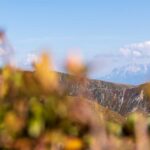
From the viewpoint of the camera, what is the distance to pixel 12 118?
10.8 ft

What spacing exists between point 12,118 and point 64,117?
0.42 metres

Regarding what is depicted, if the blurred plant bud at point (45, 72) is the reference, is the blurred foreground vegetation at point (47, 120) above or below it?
below

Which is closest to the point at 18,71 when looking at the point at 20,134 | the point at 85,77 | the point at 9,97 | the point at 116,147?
the point at 9,97

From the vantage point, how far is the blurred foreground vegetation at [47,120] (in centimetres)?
316

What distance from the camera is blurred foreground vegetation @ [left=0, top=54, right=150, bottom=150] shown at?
3.16 metres

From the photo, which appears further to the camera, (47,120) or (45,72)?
(47,120)

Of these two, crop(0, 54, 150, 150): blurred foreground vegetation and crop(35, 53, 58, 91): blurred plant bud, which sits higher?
crop(35, 53, 58, 91): blurred plant bud

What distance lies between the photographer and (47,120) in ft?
11.2

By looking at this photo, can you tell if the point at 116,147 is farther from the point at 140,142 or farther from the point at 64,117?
the point at 64,117

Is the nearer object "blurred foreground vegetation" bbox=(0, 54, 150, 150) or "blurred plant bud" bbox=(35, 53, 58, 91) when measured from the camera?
"blurred plant bud" bbox=(35, 53, 58, 91)

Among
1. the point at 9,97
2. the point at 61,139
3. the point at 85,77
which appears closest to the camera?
the point at 85,77

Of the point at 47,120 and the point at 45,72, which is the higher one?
the point at 45,72

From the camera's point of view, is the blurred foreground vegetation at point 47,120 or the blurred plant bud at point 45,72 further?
the blurred foreground vegetation at point 47,120

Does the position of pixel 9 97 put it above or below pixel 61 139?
above
